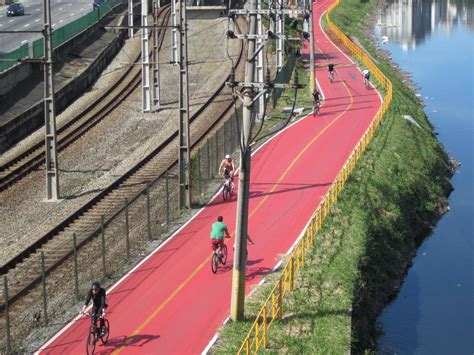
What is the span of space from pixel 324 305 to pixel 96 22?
52.7m

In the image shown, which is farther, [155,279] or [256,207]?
[256,207]

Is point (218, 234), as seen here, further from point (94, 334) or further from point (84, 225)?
point (84, 225)

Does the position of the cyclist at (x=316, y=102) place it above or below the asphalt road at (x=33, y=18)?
below

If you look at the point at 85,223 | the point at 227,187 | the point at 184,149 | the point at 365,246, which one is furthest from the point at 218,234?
the point at 227,187

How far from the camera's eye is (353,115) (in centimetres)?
5112

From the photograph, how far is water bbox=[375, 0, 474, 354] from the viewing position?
2958cm

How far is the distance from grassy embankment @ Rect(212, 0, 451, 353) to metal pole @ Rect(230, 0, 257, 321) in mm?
724

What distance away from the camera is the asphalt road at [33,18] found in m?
65.6

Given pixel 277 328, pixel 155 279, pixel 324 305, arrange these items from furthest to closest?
pixel 155 279, pixel 324 305, pixel 277 328

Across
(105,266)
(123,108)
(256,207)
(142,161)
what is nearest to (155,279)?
(105,266)

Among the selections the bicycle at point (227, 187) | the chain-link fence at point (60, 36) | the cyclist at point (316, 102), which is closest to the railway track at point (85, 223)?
the bicycle at point (227, 187)

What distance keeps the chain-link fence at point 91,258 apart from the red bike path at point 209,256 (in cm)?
A: 67

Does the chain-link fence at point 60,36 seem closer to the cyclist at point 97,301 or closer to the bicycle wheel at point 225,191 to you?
the bicycle wheel at point 225,191

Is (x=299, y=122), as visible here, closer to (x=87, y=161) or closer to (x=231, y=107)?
(x=231, y=107)
